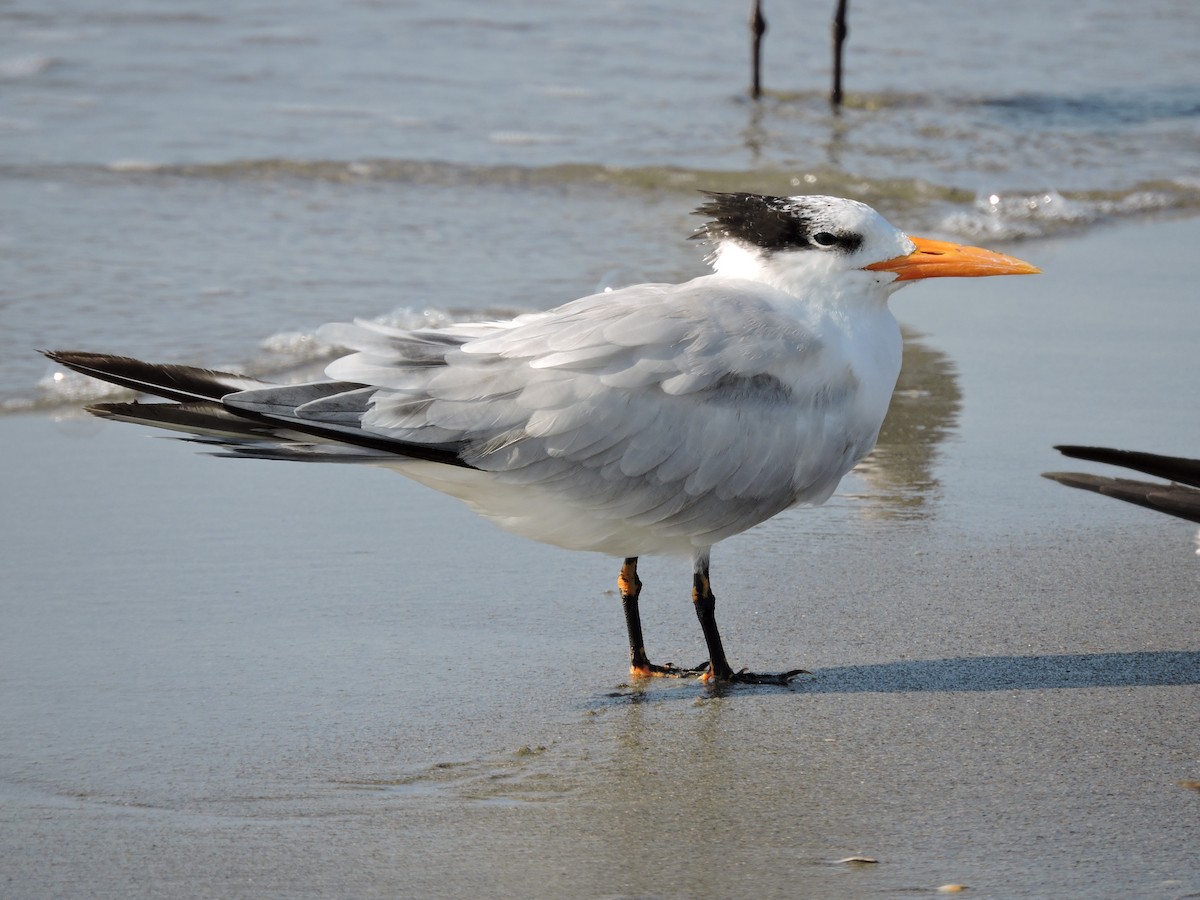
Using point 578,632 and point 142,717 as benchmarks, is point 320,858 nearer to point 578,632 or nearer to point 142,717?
point 142,717

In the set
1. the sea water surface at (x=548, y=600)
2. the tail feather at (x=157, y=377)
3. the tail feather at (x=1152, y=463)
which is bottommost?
the sea water surface at (x=548, y=600)

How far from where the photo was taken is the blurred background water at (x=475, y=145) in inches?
291

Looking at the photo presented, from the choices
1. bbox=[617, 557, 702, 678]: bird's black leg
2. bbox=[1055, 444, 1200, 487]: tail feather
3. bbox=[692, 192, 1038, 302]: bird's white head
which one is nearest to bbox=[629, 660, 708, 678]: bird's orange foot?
bbox=[617, 557, 702, 678]: bird's black leg

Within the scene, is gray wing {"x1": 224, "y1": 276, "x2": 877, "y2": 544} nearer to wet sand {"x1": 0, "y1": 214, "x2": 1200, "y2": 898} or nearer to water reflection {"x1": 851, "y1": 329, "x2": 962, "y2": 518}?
wet sand {"x1": 0, "y1": 214, "x2": 1200, "y2": 898}

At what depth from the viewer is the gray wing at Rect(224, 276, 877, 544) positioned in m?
3.54

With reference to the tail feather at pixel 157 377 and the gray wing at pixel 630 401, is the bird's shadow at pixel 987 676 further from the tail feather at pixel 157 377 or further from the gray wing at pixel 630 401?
the tail feather at pixel 157 377

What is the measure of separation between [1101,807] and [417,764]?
4.50 ft

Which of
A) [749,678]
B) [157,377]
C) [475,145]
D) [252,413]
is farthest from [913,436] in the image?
[475,145]

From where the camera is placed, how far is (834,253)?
3816 millimetres

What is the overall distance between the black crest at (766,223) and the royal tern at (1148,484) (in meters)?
0.78

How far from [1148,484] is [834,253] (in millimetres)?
889

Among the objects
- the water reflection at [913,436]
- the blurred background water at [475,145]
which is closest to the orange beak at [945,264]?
the water reflection at [913,436]

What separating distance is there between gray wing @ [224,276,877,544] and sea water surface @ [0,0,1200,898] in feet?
1.66

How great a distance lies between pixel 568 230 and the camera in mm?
8633
